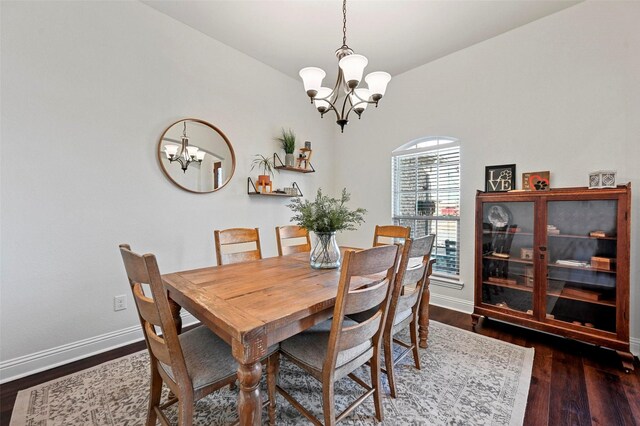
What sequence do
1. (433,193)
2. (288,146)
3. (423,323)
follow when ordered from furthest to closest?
(288,146), (433,193), (423,323)

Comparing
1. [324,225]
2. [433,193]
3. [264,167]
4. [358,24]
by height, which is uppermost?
[358,24]

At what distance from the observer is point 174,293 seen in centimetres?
145

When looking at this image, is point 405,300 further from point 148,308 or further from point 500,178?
point 500,178

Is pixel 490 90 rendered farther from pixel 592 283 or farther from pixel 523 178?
pixel 592 283

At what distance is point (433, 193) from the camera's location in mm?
3332

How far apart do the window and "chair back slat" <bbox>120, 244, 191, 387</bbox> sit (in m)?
2.97

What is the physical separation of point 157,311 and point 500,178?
308cm

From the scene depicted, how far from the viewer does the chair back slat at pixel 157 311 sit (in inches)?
38.9

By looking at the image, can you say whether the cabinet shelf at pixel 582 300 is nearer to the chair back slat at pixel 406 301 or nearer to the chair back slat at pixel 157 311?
the chair back slat at pixel 406 301

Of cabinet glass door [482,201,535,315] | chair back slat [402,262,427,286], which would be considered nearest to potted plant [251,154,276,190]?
chair back slat [402,262,427,286]

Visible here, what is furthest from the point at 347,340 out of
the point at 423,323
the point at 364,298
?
the point at 423,323

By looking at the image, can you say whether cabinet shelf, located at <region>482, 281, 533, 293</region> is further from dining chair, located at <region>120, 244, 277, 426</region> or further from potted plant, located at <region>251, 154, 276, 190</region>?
potted plant, located at <region>251, 154, 276, 190</region>

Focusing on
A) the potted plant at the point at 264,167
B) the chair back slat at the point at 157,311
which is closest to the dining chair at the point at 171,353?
the chair back slat at the point at 157,311

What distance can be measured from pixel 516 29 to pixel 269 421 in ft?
12.6
